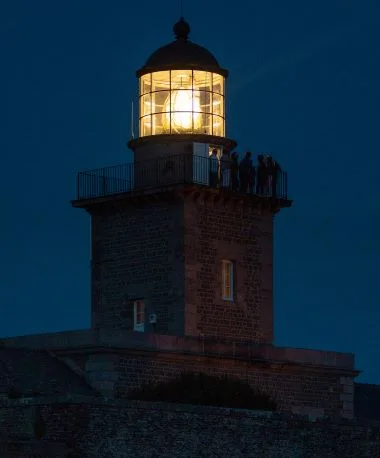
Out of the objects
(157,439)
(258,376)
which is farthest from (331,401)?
(157,439)

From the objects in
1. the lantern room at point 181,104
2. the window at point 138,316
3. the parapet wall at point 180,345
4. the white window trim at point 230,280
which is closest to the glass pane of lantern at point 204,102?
the lantern room at point 181,104

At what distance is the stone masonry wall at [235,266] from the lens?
39812mm

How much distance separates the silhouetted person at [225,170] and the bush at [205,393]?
5.29 metres

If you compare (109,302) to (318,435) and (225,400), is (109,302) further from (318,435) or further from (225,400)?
(318,435)

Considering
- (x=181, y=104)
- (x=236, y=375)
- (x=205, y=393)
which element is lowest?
(x=205, y=393)

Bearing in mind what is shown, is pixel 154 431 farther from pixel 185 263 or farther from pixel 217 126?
pixel 217 126

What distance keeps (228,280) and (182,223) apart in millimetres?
1867

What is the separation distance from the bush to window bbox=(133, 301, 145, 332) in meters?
3.03

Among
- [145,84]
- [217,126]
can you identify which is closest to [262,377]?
[217,126]

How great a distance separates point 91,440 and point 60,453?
54 centimetres

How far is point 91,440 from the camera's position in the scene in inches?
1183

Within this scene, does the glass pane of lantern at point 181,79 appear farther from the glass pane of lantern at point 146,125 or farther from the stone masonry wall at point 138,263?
the stone masonry wall at point 138,263

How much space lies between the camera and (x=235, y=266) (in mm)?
40906

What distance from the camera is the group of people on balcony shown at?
4062cm
